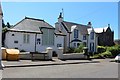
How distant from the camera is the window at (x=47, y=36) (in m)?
43.9

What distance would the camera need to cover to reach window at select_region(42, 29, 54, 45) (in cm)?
4394

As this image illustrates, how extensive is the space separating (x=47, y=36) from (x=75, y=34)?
10975mm

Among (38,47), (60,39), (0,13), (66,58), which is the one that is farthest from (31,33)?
(0,13)

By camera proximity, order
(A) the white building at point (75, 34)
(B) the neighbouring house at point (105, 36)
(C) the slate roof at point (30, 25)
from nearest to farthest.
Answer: (C) the slate roof at point (30, 25)
(A) the white building at point (75, 34)
(B) the neighbouring house at point (105, 36)

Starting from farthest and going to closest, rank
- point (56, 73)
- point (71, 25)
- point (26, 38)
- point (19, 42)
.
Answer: point (71, 25)
point (26, 38)
point (19, 42)
point (56, 73)

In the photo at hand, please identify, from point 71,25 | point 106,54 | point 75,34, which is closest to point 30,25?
point 75,34

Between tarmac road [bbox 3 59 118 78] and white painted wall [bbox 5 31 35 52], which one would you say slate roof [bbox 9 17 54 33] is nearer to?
white painted wall [bbox 5 31 35 52]

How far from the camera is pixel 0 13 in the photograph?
21922 mm

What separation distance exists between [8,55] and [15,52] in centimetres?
98

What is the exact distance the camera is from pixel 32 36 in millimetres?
42375

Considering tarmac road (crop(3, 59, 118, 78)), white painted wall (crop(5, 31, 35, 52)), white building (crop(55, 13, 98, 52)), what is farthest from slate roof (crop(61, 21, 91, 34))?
tarmac road (crop(3, 59, 118, 78))

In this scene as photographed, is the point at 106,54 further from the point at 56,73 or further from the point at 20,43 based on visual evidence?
the point at 56,73

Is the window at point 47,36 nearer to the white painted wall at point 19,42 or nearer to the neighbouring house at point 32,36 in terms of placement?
the neighbouring house at point 32,36

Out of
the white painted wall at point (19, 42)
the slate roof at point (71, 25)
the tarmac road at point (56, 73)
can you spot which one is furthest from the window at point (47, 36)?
the tarmac road at point (56, 73)
